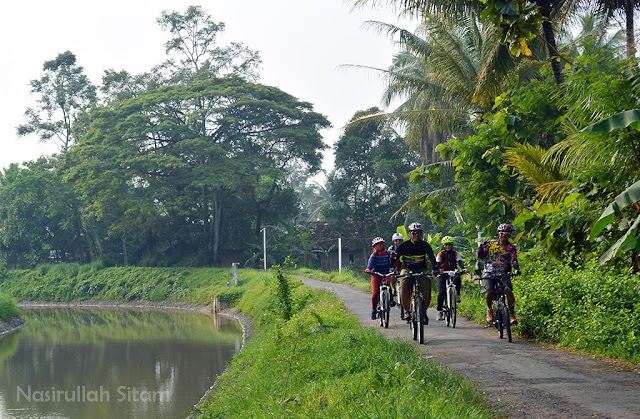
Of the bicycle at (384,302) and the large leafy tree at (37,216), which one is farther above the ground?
the large leafy tree at (37,216)

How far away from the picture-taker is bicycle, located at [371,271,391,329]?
1284cm

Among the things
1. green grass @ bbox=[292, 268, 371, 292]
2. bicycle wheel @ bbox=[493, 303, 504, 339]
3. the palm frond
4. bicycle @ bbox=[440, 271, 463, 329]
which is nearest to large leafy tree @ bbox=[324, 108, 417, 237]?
green grass @ bbox=[292, 268, 371, 292]

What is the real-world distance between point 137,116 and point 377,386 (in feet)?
128

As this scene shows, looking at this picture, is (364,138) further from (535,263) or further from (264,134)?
(535,263)

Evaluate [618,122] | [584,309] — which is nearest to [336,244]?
[584,309]

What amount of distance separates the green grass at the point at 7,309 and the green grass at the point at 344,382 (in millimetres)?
23200

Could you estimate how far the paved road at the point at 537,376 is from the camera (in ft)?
21.5

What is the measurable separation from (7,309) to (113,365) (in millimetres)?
14769

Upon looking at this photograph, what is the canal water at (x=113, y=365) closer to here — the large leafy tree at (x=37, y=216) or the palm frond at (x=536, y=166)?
the palm frond at (x=536, y=166)

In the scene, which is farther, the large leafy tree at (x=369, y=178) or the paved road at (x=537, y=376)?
the large leafy tree at (x=369, y=178)

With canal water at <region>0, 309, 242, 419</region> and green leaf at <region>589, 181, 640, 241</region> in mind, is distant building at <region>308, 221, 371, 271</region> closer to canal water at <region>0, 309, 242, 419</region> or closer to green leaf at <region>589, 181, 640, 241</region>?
canal water at <region>0, 309, 242, 419</region>

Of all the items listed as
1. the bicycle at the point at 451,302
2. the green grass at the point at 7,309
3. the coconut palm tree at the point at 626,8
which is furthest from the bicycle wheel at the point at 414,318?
the green grass at the point at 7,309

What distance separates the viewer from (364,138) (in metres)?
44.1

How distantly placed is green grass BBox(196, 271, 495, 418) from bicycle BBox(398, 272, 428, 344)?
78 centimetres
